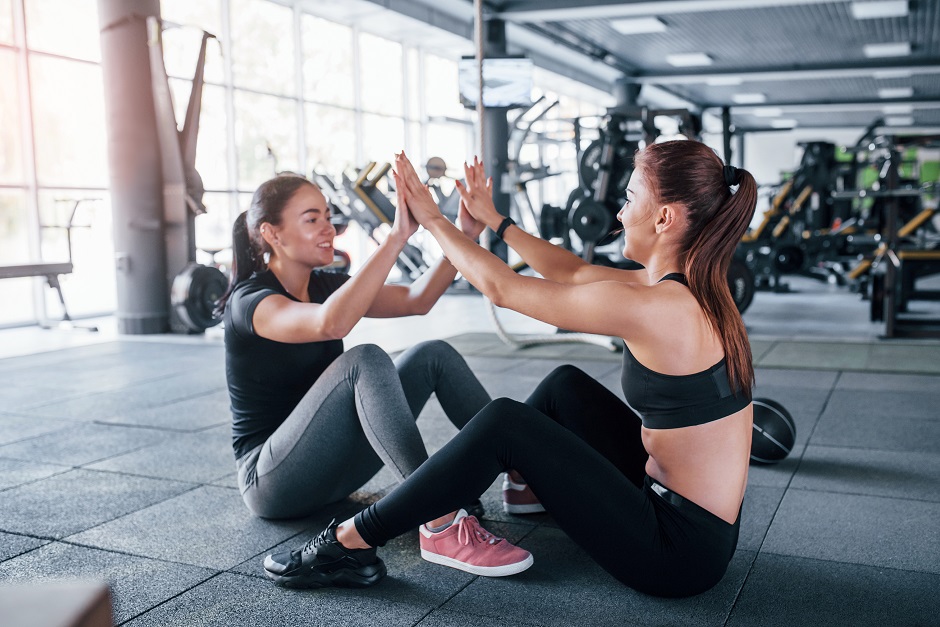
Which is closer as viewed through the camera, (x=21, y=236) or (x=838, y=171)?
(x=21, y=236)

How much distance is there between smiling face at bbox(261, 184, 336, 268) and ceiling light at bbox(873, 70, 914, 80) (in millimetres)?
13834

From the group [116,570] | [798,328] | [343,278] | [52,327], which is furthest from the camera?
[52,327]

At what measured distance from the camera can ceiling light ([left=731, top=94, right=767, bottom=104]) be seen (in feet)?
57.2

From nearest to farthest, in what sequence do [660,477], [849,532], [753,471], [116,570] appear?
[660,477]
[116,570]
[849,532]
[753,471]

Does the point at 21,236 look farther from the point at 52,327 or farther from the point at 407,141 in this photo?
the point at 407,141

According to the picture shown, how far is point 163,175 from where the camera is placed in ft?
22.0

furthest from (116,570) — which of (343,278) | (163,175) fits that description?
(163,175)

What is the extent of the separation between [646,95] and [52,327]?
44.8 ft

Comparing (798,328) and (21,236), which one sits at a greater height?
(21,236)

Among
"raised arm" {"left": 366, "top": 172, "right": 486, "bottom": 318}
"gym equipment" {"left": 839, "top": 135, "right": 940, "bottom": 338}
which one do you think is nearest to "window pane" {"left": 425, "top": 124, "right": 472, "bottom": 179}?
"gym equipment" {"left": 839, "top": 135, "right": 940, "bottom": 338}

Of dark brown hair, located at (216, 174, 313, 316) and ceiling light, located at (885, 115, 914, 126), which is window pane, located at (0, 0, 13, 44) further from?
ceiling light, located at (885, 115, 914, 126)

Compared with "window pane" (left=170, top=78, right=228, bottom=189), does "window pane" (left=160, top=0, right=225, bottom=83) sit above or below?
above

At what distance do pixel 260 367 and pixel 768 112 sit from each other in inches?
759

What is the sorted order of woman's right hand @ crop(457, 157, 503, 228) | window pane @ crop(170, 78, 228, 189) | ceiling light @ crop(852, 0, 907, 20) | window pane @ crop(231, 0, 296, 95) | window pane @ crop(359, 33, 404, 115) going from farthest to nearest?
window pane @ crop(359, 33, 404, 115) → ceiling light @ crop(852, 0, 907, 20) → window pane @ crop(231, 0, 296, 95) → window pane @ crop(170, 78, 228, 189) → woman's right hand @ crop(457, 157, 503, 228)
